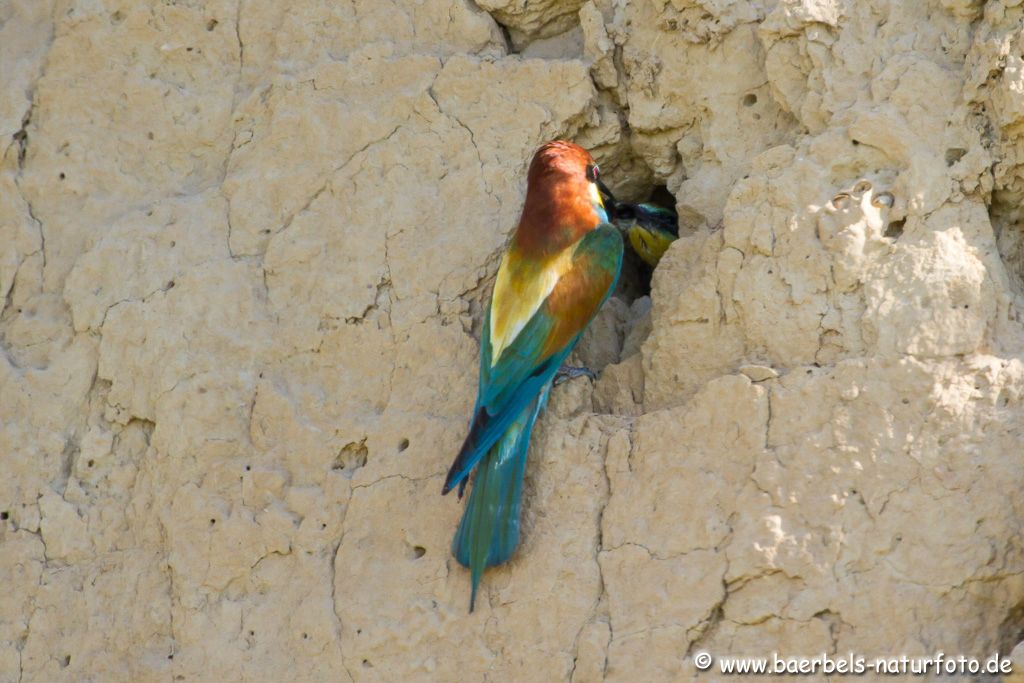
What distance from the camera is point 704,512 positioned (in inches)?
98.3

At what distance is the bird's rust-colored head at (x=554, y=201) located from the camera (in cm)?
289

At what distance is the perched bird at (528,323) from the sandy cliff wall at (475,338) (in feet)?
0.24

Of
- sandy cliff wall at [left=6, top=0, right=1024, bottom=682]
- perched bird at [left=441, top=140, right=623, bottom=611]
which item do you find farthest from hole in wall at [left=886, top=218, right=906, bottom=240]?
perched bird at [left=441, top=140, right=623, bottom=611]

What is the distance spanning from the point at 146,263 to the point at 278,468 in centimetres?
60

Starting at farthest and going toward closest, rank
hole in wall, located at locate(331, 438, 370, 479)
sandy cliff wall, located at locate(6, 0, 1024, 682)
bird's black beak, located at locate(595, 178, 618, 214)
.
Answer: bird's black beak, located at locate(595, 178, 618, 214)
hole in wall, located at locate(331, 438, 370, 479)
sandy cliff wall, located at locate(6, 0, 1024, 682)

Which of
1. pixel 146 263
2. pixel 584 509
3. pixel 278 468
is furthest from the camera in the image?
pixel 146 263

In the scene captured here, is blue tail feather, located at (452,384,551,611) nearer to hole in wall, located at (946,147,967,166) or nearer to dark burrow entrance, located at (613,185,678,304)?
dark burrow entrance, located at (613,185,678,304)

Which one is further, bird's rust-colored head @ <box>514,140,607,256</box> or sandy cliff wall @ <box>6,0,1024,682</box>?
bird's rust-colored head @ <box>514,140,607,256</box>

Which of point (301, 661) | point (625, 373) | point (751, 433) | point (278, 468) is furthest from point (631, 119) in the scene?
point (301, 661)

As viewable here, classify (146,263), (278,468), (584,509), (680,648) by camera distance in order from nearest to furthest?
(680,648)
(584,509)
(278,468)
(146,263)

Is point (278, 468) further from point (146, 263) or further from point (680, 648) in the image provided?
point (680, 648)

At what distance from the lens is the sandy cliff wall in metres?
2.42

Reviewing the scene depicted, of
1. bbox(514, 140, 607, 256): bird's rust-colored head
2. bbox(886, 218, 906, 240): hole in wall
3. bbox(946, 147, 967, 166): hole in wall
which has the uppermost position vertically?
bbox(946, 147, 967, 166): hole in wall

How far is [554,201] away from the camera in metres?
2.89
